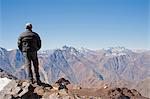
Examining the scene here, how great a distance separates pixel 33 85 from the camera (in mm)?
16984

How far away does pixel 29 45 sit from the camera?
17.2 m

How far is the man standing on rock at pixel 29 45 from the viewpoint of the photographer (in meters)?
17.0

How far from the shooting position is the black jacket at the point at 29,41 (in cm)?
1695

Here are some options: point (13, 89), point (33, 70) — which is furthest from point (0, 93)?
point (33, 70)

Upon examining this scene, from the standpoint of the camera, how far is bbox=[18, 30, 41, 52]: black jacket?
16953 mm

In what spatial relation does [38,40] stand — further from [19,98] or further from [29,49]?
[19,98]

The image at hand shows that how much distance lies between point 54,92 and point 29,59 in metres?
2.25

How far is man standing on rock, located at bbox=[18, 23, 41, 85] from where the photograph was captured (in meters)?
17.0

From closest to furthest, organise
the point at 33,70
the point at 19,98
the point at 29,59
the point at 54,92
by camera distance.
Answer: the point at 19,98 → the point at 54,92 → the point at 29,59 → the point at 33,70

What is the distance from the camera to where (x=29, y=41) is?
17.1 m

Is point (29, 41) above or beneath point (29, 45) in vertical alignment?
above

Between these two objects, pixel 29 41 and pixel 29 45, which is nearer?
pixel 29 41

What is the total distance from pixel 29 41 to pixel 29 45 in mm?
231

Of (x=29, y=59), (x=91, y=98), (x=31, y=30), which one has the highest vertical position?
(x=31, y=30)
